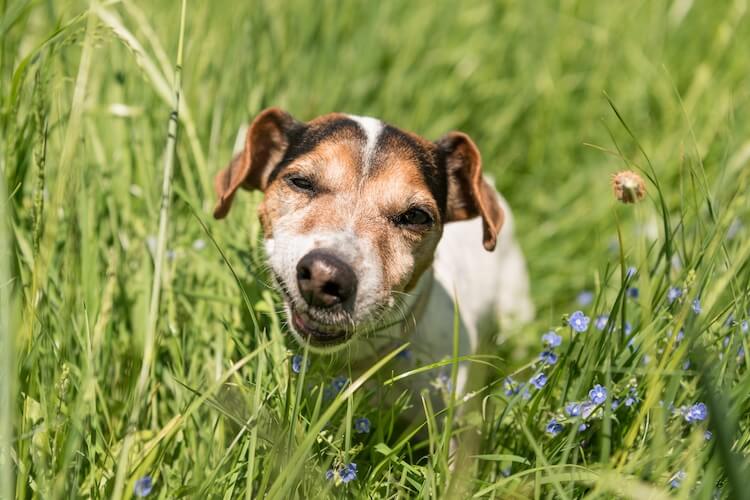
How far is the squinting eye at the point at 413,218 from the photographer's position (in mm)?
3069

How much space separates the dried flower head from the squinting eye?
0.81 m

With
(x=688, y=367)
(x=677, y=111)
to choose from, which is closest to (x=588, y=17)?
(x=677, y=111)

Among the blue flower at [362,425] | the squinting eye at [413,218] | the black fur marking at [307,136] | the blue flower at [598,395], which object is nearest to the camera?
the blue flower at [598,395]

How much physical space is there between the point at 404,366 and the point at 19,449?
1.53 meters

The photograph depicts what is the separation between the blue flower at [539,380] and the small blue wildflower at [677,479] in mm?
549

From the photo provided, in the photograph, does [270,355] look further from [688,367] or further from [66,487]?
[688,367]

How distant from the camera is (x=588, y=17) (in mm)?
5895

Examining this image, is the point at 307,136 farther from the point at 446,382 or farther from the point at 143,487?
the point at 143,487

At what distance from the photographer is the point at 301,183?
122 inches

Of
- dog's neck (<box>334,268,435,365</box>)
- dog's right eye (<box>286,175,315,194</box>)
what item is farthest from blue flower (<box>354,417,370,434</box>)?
dog's right eye (<box>286,175,315,194</box>)

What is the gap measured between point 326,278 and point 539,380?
2.94ft

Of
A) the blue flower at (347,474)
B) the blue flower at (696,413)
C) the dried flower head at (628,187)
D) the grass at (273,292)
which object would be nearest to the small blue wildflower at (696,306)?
the grass at (273,292)

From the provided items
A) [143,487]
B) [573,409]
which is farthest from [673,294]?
[143,487]

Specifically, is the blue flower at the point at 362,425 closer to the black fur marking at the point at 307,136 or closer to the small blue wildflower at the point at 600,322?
the small blue wildflower at the point at 600,322
